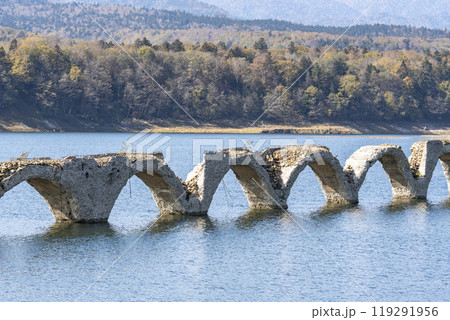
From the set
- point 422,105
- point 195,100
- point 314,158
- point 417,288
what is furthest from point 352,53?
point 417,288

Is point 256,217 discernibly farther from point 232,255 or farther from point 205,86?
point 205,86

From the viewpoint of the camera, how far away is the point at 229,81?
14962 centimetres

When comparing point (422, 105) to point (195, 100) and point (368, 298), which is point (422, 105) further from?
point (368, 298)

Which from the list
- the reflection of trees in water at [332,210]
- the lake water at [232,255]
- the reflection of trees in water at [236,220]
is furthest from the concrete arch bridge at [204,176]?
the lake water at [232,255]

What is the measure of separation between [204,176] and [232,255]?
6.07 metres

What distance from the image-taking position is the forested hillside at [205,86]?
126m

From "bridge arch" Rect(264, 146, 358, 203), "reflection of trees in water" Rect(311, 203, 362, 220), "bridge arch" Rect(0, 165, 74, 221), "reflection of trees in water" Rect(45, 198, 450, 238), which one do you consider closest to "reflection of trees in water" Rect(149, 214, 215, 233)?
"reflection of trees in water" Rect(45, 198, 450, 238)

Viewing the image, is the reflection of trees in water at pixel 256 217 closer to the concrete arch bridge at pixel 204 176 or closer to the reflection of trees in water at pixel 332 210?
the concrete arch bridge at pixel 204 176

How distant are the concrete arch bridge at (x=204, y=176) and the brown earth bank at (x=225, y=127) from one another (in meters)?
86.3

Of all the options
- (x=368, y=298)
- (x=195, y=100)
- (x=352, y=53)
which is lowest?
(x=368, y=298)

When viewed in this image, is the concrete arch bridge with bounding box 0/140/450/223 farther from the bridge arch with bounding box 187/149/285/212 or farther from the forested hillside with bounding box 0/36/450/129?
the forested hillside with bounding box 0/36/450/129

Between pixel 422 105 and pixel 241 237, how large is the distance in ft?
458

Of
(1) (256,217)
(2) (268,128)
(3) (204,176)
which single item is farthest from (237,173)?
(2) (268,128)

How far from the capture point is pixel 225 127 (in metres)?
135
